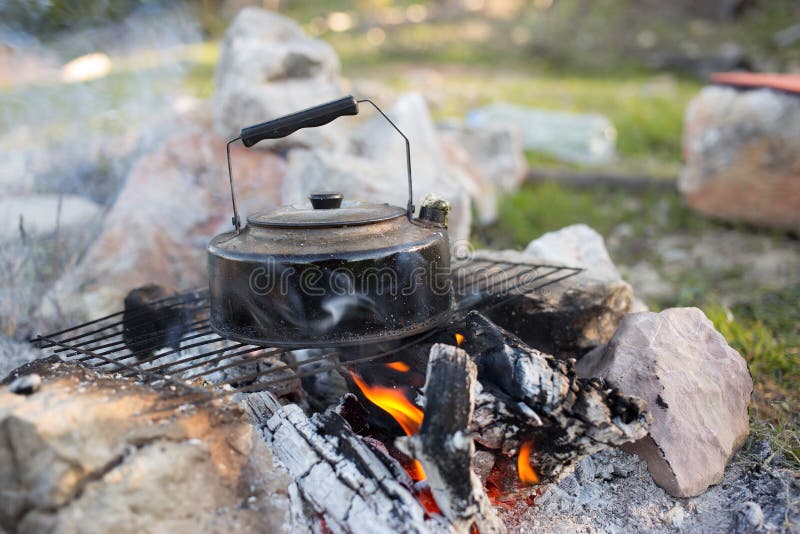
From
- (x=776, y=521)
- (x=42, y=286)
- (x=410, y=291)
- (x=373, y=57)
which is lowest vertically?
(x=776, y=521)

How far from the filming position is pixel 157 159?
4.23 metres

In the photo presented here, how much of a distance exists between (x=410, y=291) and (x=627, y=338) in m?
0.96

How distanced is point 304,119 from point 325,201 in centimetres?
28

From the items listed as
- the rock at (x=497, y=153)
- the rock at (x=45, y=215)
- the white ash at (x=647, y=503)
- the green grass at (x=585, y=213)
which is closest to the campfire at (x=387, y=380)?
the white ash at (x=647, y=503)

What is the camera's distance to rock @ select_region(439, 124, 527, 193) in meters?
6.16

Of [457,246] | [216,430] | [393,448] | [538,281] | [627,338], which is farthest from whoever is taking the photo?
[457,246]

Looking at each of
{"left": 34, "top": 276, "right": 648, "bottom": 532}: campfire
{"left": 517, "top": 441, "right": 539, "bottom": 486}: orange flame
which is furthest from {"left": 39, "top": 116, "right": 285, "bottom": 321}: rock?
{"left": 517, "top": 441, "right": 539, "bottom": 486}: orange flame

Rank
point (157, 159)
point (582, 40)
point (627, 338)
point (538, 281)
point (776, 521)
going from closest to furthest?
point (776, 521), point (627, 338), point (538, 281), point (157, 159), point (582, 40)

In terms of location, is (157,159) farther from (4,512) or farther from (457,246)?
(4,512)

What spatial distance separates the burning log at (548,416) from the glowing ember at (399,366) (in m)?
0.27

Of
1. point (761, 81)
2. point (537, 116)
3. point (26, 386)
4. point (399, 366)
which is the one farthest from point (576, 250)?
point (537, 116)

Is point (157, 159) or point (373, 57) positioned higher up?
point (373, 57)

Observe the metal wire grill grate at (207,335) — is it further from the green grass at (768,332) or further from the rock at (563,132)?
the rock at (563,132)

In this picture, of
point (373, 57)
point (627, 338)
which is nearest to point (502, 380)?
point (627, 338)
